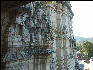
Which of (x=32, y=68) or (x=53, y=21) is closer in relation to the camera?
(x=32, y=68)

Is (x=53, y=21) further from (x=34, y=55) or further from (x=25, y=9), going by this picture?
(x=25, y=9)

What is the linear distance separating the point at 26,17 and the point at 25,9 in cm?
140

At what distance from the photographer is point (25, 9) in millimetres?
15156

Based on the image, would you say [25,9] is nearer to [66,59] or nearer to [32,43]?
[32,43]

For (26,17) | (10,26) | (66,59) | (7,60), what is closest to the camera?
(7,60)

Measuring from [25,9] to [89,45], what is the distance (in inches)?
2518

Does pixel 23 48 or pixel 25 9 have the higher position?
pixel 25 9

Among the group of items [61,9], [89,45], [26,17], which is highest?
[61,9]

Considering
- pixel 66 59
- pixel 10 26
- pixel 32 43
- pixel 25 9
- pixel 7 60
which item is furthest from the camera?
pixel 66 59

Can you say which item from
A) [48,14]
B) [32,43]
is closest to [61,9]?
[48,14]

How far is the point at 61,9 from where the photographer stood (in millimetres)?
26047

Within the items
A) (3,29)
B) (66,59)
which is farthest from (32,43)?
(66,59)

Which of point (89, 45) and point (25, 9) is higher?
point (25, 9)

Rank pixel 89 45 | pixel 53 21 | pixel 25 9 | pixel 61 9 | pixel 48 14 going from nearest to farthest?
1. pixel 25 9
2. pixel 48 14
3. pixel 53 21
4. pixel 61 9
5. pixel 89 45
